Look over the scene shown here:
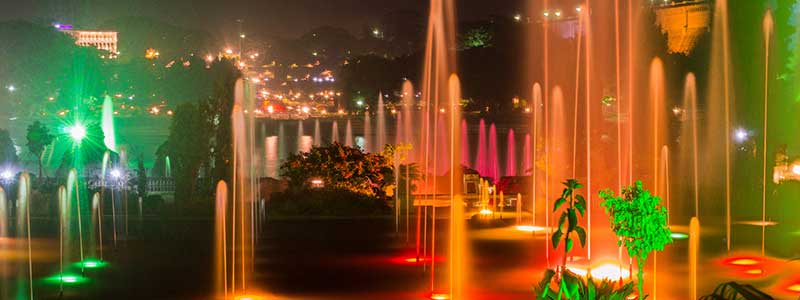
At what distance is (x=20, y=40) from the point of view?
68.2 metres

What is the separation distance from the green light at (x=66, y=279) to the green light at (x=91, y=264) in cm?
91

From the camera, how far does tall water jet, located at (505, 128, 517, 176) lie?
159ft

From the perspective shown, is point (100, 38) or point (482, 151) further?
point (100, 38)

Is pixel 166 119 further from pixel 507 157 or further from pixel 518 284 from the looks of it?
pixel 518 284

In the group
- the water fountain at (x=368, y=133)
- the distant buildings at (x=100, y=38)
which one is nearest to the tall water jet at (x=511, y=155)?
the water fountain at (x=368, y=133)

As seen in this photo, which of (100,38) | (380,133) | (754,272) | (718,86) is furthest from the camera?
(100,38)

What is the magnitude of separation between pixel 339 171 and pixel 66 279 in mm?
12082

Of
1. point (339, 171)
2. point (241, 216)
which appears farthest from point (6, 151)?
point (241, 216)

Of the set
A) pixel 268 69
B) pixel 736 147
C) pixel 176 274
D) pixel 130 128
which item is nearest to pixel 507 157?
pixel 736 147

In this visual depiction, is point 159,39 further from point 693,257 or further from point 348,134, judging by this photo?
point 693,257

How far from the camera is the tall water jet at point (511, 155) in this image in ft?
159

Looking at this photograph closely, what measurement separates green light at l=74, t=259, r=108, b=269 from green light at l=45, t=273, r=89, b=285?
91cm

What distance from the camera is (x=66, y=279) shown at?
13.5m

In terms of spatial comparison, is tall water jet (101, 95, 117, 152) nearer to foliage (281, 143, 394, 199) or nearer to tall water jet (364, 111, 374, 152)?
tall water jet (364, 111, 374, 152)
